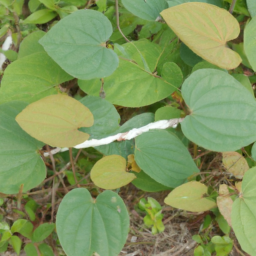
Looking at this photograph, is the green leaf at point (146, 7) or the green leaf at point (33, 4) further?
the green leaf at point (33, 4)

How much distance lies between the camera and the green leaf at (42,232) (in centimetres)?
82

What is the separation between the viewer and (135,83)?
855 mm

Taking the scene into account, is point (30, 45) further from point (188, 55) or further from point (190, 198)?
point (190, 198)

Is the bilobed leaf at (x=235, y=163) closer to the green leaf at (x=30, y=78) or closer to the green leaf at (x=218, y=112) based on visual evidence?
the green leaf at (x=218, y=112)

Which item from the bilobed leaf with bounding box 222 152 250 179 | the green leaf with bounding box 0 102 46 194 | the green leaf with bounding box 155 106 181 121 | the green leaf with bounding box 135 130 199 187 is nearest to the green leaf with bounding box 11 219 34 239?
the green leaf with bounding box 0 102 46 194

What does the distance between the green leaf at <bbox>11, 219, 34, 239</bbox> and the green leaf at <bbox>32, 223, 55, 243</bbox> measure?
29mm

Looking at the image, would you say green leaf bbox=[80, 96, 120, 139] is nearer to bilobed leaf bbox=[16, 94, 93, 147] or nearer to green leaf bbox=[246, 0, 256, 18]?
bilobed leaf bbox=[16, 94, 93, 147]

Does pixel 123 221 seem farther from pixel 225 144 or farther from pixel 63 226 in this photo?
pixel 225 144

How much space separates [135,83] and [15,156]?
1.30ft

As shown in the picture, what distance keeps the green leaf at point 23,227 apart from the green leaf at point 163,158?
392 millimetres

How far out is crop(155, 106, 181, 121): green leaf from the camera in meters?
0.84

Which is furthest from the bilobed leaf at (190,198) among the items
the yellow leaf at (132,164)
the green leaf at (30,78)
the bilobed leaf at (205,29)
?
the green leaf at (30,78)

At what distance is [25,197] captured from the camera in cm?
91

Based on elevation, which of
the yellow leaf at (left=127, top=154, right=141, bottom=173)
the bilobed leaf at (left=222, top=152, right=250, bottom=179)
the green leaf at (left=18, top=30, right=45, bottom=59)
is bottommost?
the bilobed leaf at (left=222, top=152, right=250, bottom=179)
